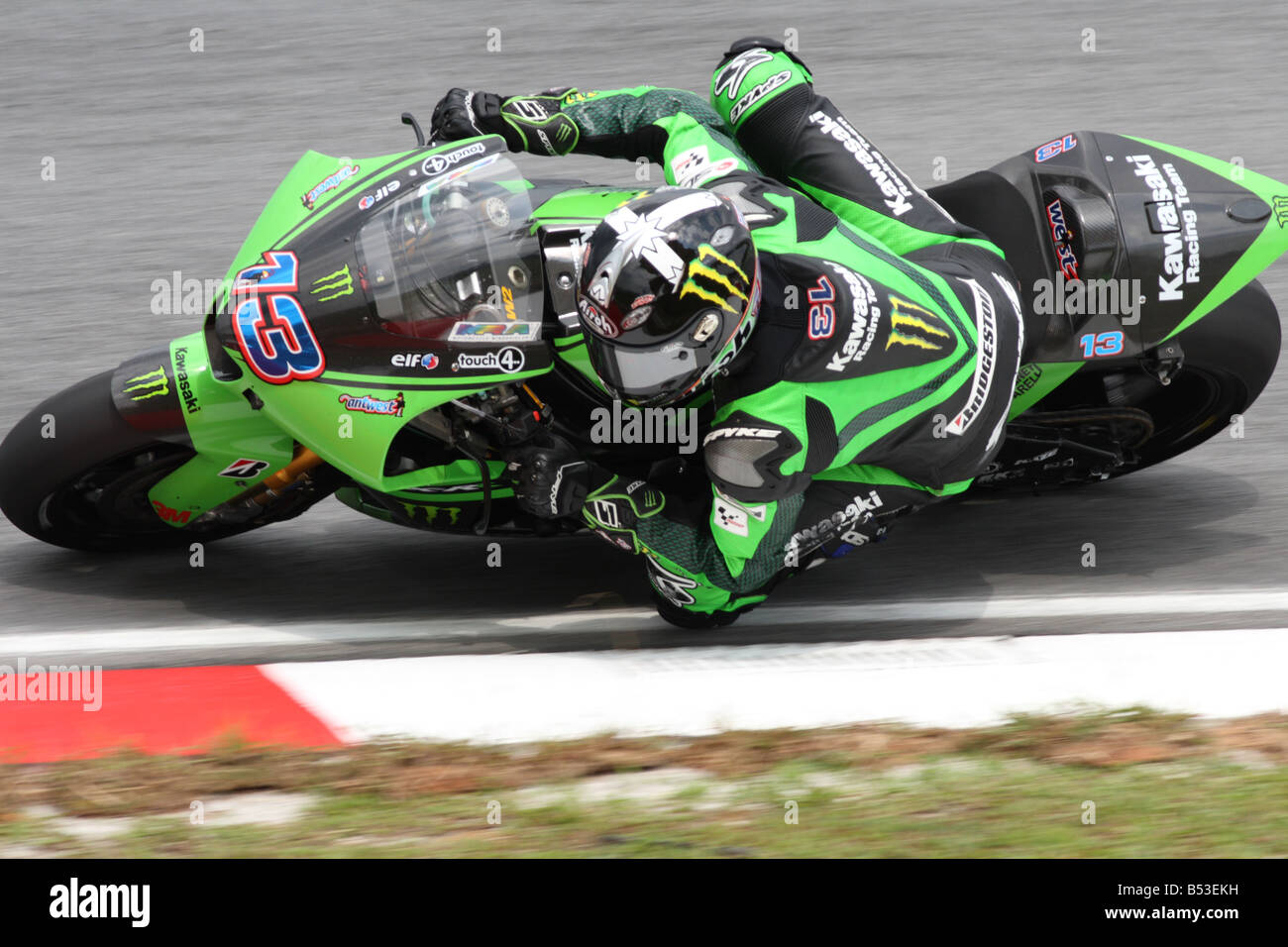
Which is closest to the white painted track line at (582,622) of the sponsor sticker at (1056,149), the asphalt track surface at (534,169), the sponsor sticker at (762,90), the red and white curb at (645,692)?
the asphalt track surface at (534,169)

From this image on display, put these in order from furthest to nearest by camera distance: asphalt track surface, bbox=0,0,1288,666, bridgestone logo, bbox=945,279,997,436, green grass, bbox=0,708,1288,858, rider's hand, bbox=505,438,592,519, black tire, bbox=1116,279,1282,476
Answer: black tire, bbox=1116,279,1282,476
asphalt track surface, bbox=0,0,1288,666
bridgestone logo, bbox=945,279,997,436
rider's hand, bbox=505,438,592,519
green grass, bbox=0,708,1288,858

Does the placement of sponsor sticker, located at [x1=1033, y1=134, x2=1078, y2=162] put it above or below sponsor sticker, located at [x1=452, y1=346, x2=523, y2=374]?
above

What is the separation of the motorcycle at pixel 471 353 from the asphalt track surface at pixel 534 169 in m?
0.28

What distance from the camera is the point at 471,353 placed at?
11.8 ft

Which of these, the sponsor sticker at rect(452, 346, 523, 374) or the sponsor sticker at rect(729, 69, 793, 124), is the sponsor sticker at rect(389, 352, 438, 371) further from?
the sponsor sticker at rect(729, 69, 793, 124)

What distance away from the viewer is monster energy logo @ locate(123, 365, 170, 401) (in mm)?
3928

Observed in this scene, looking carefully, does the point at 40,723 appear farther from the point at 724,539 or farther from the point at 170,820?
the point at 724,539

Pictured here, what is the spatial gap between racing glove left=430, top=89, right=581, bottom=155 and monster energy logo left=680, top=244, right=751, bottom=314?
43.7 inches

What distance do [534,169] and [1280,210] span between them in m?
3.17

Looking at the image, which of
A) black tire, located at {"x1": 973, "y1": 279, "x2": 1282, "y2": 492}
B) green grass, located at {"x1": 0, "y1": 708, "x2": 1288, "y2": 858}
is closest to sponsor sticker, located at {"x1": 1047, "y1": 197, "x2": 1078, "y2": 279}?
black tire, located at {"x1": 973, "y1": 279, "x2": 1282, "y2": 492}

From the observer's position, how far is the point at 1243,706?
387 cm

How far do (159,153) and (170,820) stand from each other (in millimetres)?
3976

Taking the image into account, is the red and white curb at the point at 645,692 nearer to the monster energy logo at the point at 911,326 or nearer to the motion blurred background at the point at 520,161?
the motion blurred background at the point at 520,161

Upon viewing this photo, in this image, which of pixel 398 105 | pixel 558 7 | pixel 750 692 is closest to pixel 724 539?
pixel 750 692
